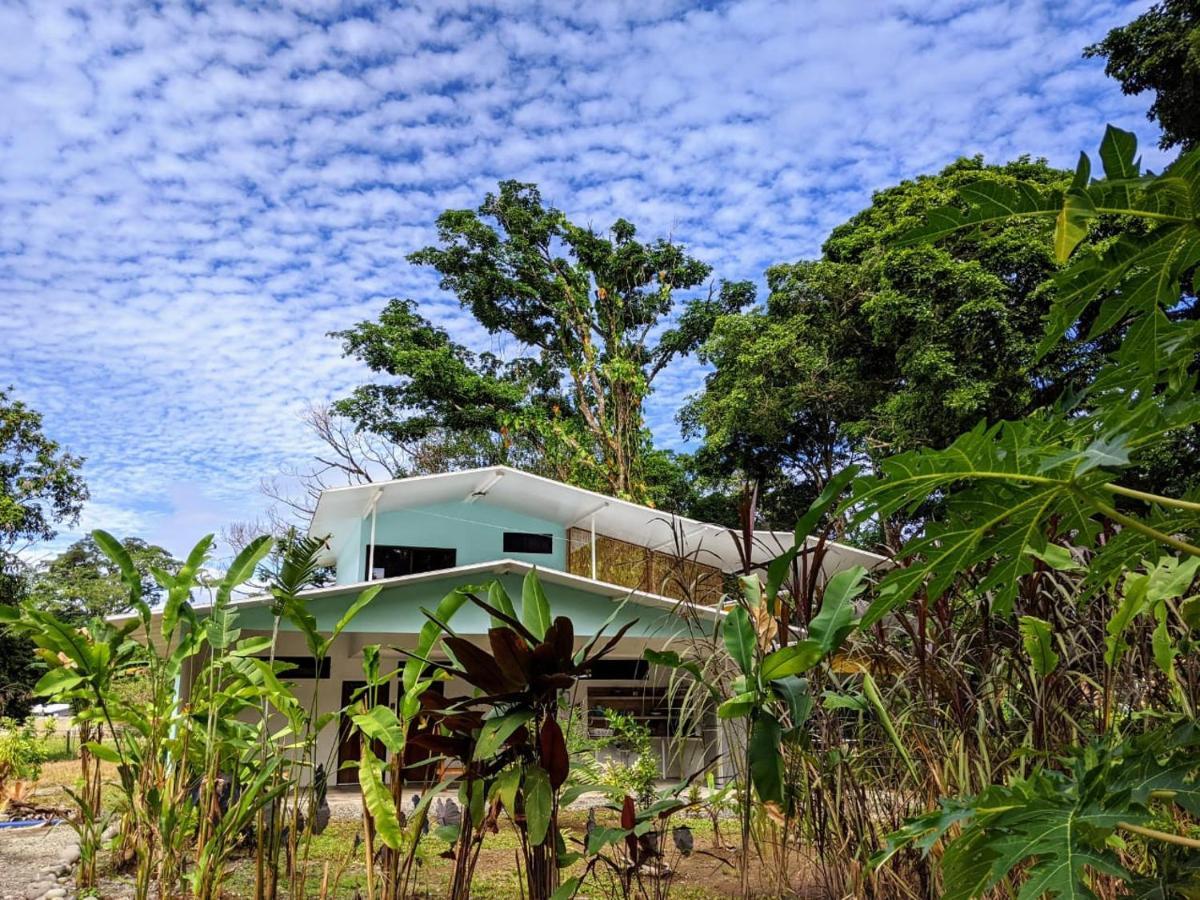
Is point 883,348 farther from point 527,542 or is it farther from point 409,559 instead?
point 409,559

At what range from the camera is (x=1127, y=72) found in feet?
37.3

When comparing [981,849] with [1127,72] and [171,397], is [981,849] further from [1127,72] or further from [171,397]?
[171,397]

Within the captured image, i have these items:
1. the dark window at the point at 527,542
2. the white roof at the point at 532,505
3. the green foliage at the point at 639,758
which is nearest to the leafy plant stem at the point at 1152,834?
the green foliage at the point at 639,758

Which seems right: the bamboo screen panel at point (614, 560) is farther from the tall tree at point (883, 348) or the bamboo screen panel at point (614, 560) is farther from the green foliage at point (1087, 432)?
the green foliage at point (1087, 432)

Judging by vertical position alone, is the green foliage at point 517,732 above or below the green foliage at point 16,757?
above

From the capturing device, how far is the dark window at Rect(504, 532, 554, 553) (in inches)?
628

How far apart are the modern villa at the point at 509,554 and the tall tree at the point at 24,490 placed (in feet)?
22.8

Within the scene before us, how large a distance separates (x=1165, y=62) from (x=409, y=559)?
1374 cm

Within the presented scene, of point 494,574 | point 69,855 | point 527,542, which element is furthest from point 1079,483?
point 527,542

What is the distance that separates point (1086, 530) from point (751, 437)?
57.5 ft

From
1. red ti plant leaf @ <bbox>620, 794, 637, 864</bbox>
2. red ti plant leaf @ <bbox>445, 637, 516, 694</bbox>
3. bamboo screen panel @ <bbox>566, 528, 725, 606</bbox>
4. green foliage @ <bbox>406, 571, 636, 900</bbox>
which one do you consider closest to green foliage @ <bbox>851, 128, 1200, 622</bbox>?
green foliage @ <bbox>406, 571, 636, 900</bbox>

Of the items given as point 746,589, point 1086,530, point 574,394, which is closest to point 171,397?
point 574,394

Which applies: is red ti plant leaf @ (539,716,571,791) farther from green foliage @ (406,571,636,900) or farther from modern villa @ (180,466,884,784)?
modern villa @ (180,466,884,784)

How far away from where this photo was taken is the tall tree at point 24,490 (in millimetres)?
18016
